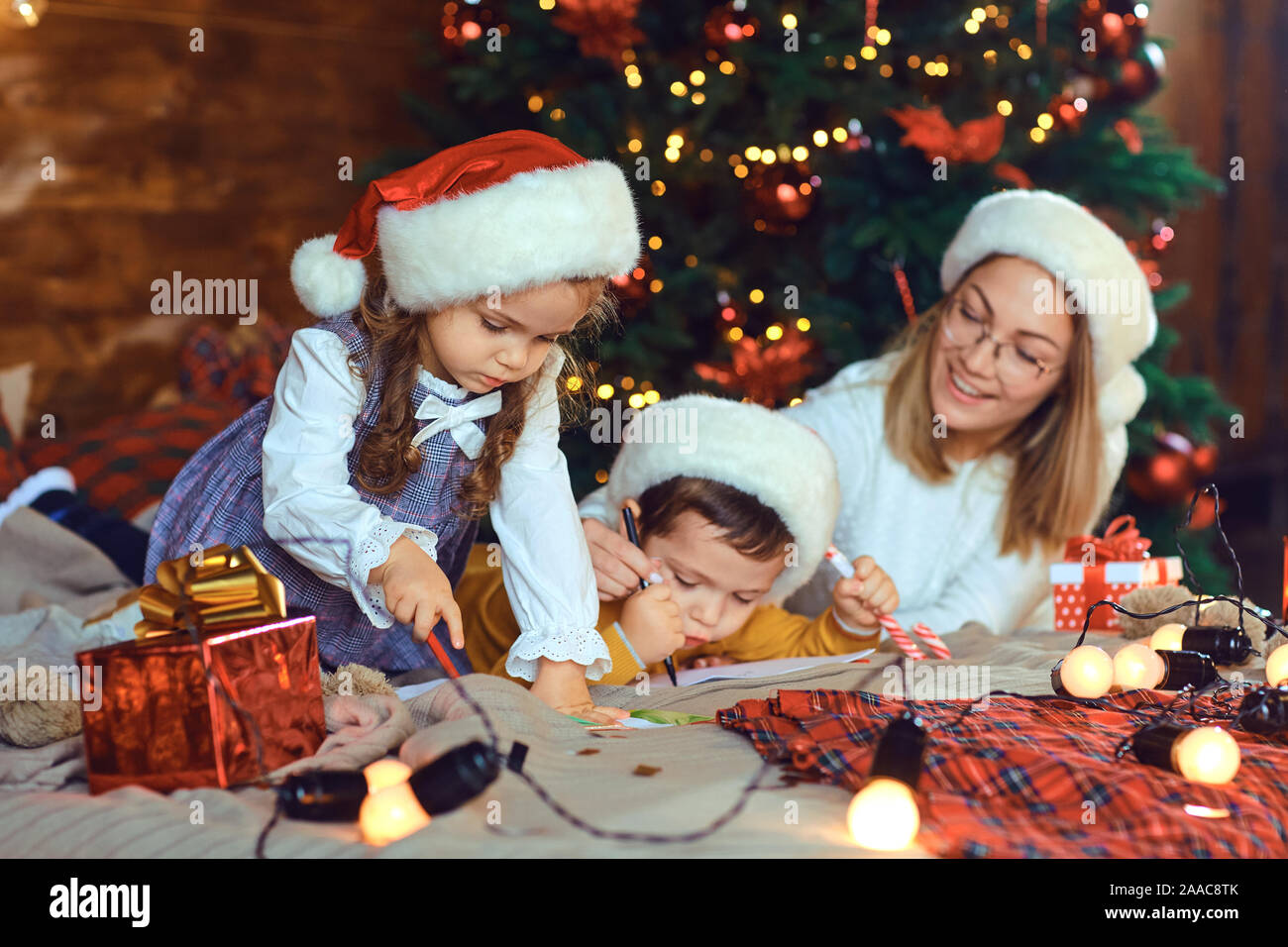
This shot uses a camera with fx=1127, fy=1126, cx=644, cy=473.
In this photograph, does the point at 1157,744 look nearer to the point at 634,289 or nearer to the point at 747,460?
the point at 747,460

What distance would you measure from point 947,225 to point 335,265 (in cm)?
125

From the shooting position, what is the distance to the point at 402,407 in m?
1.24

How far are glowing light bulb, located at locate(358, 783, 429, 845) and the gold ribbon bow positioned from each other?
0.24 m

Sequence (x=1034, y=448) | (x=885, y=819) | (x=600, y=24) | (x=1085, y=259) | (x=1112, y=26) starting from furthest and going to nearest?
(x=1112, y=26) < (x=600, y=24) < (x=1034, y=448) < (x=1085, y=259) < (x=885, y=819)

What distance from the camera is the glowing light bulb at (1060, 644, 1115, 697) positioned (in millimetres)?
1143

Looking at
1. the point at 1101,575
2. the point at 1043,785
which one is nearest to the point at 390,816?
the point at 1043,785

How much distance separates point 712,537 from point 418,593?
51 cm

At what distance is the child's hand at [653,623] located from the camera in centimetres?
140

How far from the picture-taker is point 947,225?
208 centimetres

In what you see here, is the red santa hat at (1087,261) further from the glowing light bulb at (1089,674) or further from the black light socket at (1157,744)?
the black light socket at (1157,744)

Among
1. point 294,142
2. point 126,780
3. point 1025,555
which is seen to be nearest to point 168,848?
point 126,780

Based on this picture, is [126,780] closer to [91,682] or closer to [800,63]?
[91,682]

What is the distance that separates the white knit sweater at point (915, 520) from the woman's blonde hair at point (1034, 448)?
2cm

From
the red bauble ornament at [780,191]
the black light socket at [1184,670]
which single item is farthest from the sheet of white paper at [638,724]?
the red bauble ornament at [780,191]
